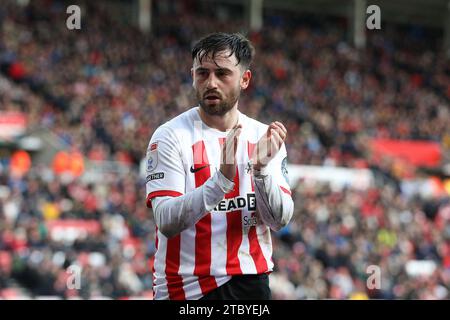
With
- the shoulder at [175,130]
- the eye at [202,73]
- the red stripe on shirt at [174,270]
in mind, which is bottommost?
the red stripe on shirt at [174,270]

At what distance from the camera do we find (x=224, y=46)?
13.1 ft

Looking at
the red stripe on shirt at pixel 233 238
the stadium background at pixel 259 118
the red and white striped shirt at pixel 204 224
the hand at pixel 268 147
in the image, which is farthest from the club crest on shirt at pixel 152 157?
the stadium background at pixel 259 118

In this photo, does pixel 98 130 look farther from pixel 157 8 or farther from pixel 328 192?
pixel 157 8

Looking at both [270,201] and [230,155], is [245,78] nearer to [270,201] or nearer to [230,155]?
[230,155]

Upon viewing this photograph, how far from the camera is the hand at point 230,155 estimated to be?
3.73m

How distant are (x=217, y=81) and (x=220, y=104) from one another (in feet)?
0.37

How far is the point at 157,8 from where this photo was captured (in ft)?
117

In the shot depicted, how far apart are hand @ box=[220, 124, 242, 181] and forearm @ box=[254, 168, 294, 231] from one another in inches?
5.8

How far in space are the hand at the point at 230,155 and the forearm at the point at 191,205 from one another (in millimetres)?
27

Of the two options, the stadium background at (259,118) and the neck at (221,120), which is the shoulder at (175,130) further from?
the stadium background at (259,118)

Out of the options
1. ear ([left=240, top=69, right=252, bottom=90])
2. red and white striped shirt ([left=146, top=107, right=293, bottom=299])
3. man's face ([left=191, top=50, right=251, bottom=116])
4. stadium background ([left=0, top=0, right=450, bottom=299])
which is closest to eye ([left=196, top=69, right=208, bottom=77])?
man's face ([left=191, top=50, right=251, bottom=116])

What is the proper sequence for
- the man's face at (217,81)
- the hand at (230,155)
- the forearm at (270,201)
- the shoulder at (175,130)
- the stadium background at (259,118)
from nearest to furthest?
the hand at (230,155)
the forearm at (270,201)
the man's face at (217,81)
the shoulder at (175,130)
the stadium background at (259,118)

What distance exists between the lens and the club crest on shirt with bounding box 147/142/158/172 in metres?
4.01

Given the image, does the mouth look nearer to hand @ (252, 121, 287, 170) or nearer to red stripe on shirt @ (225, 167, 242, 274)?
hand @ (252, 121, 287, 170)
